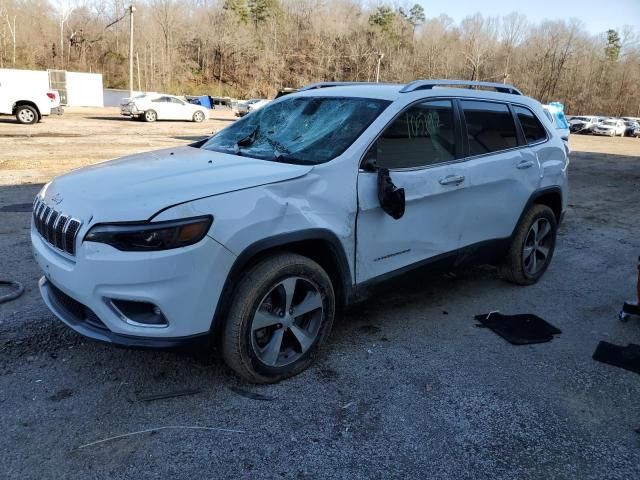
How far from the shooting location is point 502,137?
14.7ft

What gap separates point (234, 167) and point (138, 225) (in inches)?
31.1

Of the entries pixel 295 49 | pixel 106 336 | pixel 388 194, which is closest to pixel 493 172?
pixel 388 194

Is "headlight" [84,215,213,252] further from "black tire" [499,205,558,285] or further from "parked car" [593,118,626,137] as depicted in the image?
"parked car" [593,118,626,137]

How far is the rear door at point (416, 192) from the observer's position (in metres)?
3.36

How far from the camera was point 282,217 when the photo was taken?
9.50 feet

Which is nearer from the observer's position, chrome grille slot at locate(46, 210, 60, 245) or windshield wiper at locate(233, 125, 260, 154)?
chrome grille slot at locate(46, 210, 60, 245)

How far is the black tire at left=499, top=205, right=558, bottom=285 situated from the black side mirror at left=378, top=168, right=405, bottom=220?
72.3 inches

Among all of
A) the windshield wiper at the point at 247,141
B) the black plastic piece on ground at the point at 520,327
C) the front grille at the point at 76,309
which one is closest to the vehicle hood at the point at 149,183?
the windshield wiper at the point at 247,141

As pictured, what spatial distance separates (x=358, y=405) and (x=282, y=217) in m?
1.15

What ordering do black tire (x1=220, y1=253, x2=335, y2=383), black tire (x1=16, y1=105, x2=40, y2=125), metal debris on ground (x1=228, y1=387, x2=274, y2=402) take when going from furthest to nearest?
black tire (x1=16, y1=105, x2=40, y2=125) → metal debris on ground (x1=228, y1=387, x2=274, y2=402) → black tire (x1=220, y1=253, x2=335, y2=383)

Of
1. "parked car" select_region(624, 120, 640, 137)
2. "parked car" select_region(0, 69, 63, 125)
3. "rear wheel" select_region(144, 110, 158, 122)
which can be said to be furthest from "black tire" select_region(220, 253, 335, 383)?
"parked car" select_region(624, 120, 640, 137)

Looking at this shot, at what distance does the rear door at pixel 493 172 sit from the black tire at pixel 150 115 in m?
26.9

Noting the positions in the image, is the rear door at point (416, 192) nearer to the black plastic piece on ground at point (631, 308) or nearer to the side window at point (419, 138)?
the side window at point (419, 138)

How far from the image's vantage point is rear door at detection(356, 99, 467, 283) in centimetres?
336
